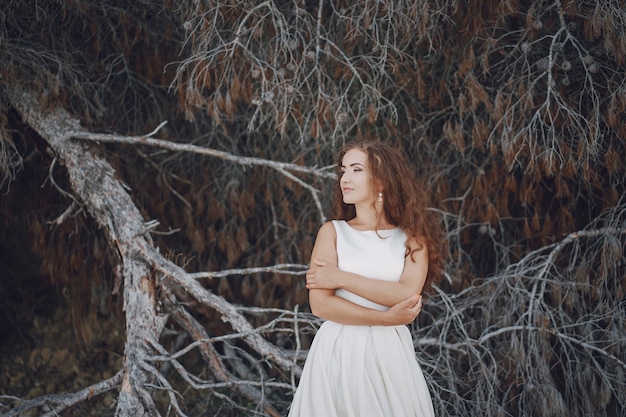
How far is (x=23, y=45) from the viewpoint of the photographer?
14.5 ft

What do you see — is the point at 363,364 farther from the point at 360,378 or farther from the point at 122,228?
the point at 122,228

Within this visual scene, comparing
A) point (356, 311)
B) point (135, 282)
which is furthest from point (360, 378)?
point (135, 282)

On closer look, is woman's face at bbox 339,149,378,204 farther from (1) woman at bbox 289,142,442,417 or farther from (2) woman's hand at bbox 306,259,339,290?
(2) woman's hand at bbox 306,259,339,290

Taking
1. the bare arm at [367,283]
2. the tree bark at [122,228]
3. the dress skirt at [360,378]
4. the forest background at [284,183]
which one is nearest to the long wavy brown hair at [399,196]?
the bare arm at [367,283]

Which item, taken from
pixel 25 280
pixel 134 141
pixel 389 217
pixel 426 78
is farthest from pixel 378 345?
pixel 25 280

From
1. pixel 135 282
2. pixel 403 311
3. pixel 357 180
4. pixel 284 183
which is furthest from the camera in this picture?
A: pixel 284 183

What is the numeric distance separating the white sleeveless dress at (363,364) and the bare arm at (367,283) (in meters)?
0.05

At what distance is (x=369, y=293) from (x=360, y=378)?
296 millimetres

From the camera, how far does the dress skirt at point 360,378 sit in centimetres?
277

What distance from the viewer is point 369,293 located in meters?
2.75

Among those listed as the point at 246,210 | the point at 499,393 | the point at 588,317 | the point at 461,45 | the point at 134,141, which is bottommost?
the point at 499,393

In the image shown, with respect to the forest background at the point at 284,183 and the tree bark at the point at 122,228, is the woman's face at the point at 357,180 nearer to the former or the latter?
the forest background at the point at 284,183

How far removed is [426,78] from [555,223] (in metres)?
1.13

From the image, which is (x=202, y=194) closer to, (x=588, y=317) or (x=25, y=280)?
(x=25, y=280)
